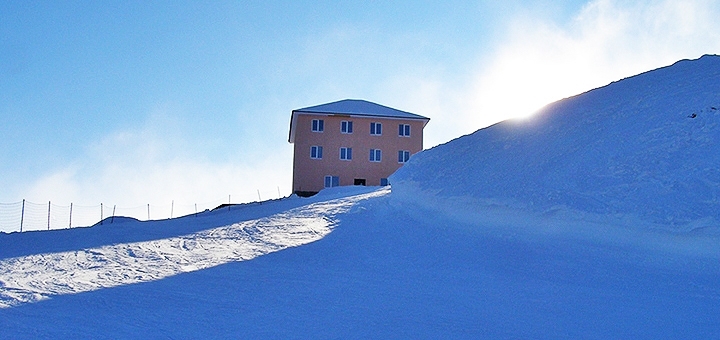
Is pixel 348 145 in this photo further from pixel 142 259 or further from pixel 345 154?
pixel 142 259

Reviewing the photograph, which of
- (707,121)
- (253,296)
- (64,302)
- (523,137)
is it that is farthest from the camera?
(523,137)

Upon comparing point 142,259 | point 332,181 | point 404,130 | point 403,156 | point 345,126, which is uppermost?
point 345,126

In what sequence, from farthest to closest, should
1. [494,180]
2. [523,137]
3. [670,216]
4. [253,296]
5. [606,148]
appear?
[523,137] < [494,180] < [606,148] < [670,216] < [253,296]

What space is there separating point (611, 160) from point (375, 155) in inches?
895

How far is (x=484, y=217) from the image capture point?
1342 centimetres

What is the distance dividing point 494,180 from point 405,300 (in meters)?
8.61

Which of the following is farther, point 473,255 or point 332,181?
point 332,181

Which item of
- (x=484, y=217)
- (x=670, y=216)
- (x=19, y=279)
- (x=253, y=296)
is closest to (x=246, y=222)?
(x=484, y=217)

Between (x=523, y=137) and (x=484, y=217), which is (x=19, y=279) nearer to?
(x=484, y=217)

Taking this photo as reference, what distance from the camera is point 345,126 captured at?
115 ft

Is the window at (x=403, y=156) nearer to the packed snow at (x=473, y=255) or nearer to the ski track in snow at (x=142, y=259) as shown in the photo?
the packed snow at (x=473, y=255)

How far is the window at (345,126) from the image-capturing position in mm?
35088

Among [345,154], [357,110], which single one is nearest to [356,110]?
[357,110]

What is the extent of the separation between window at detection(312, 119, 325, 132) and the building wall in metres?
0.18
